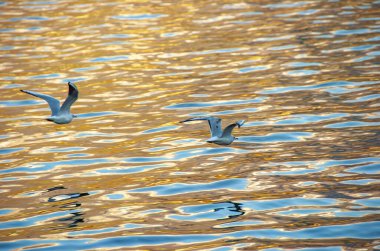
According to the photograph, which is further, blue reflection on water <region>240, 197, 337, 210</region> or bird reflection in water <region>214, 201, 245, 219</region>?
blue reflection on water <region>240, 197, 337, 210</region>

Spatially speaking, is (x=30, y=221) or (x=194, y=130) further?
(x=194, y=130)

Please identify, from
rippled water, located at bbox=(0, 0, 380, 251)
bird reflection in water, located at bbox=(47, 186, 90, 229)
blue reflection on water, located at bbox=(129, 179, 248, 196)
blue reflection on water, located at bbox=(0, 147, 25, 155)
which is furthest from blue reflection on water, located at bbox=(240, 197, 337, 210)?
blue reflection on water, located at bbox=(0, 147, 25, 155)

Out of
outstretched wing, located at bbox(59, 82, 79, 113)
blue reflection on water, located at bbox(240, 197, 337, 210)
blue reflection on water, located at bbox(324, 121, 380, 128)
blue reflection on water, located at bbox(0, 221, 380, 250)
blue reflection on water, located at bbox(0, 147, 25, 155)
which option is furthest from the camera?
blue reflection on water, located at bbox(324, 121, 380, 128)

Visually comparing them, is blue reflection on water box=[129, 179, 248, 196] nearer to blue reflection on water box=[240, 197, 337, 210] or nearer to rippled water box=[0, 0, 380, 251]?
rippled water box=[0, 0, 380, 251]

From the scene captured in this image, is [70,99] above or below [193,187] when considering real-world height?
above

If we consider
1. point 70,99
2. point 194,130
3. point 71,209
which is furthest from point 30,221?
point 194,130

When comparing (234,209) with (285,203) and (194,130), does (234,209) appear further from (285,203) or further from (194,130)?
(194,130)

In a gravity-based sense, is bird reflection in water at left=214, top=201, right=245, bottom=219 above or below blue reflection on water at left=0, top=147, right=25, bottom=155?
below

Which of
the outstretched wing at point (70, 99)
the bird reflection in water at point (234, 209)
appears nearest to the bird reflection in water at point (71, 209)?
the outstretched wing at point (70, 99)

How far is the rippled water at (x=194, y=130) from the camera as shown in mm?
11711

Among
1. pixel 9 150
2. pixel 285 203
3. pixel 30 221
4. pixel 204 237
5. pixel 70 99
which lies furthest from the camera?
pixel 9 150

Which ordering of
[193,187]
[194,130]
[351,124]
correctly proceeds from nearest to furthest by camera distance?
[193,187], [351,124], [194,130]

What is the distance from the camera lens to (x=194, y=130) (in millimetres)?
16969

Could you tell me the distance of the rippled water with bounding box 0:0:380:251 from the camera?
1171 centimetres
